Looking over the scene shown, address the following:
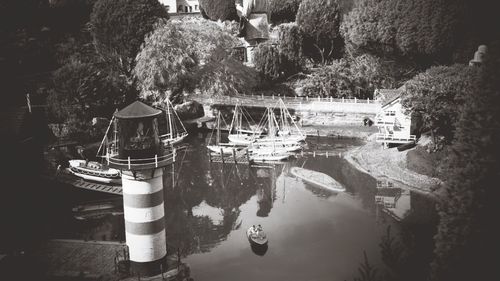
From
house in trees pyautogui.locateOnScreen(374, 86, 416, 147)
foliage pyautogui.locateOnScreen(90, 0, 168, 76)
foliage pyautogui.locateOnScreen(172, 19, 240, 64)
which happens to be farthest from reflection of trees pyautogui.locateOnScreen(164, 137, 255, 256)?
foliage pyautogui.locateOnScreen(90, 0, 168, 76)

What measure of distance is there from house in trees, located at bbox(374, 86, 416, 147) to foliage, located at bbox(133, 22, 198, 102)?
2404 cm

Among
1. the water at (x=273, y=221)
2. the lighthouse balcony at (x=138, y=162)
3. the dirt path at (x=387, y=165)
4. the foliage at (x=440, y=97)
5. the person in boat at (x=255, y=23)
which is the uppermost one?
the person in boat at (x=255, y=23)

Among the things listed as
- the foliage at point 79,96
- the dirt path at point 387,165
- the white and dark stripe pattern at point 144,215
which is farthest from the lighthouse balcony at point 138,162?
the foliage at point 79,96

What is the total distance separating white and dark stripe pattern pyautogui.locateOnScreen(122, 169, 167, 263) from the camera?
22.0 meters

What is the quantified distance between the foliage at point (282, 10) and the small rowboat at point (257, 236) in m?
54.8

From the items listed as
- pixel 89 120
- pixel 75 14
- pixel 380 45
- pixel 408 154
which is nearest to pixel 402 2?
pixel 380 45

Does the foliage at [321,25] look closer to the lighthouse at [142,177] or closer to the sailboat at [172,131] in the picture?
the sailboat at [172,131]

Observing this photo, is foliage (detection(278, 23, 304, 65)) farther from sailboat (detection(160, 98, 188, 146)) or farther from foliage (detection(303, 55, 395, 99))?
sailboat (detection(160, 98, 188, 146))

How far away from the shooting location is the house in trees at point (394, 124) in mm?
49844

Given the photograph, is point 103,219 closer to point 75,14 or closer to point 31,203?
point 31,203

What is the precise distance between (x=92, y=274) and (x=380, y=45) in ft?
162

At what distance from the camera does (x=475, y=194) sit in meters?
12.0

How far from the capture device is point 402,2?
60.5 metres

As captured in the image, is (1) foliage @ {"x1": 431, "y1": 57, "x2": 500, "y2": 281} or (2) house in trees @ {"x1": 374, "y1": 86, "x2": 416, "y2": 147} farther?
(2) house in trees @ {"x1": 374, "y1": 86, "x2": 416, "y2": 147}
